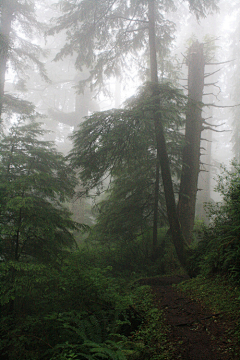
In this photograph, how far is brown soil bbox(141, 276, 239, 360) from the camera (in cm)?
304

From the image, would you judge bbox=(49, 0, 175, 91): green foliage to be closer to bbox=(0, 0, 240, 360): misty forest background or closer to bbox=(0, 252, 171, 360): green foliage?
bbox=(0, 0, 240, 360): misty forest background

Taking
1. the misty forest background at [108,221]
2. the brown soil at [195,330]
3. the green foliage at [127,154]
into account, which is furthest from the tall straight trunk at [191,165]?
the brown soil at [195,330]

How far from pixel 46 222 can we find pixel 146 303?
8.26 ft

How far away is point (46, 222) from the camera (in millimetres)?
4730

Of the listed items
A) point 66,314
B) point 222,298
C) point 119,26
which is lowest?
point 66,314

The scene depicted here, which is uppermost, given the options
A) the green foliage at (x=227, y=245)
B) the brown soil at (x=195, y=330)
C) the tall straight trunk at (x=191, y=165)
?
the tall straight trunk at (x=191, y=165)

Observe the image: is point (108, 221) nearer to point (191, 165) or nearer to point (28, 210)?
point (191, 165)

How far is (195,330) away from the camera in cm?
357

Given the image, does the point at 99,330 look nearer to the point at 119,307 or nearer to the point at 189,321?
the point at 119,307

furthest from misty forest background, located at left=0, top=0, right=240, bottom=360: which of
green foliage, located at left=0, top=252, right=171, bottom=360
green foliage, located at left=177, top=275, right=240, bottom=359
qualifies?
green foliage, located at left=177, top=275, right=240, bottom=359

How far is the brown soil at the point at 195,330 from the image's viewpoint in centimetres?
304

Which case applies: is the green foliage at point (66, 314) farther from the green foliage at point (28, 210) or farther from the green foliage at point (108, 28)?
the green foliage at point (108, 28)

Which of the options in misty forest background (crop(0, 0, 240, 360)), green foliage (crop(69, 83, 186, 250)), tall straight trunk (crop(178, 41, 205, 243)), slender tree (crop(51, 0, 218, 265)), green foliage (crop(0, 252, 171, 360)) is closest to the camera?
green foliage (crop(0, 252, 171, 360))

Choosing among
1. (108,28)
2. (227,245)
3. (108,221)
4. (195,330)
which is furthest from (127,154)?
(108,28)
